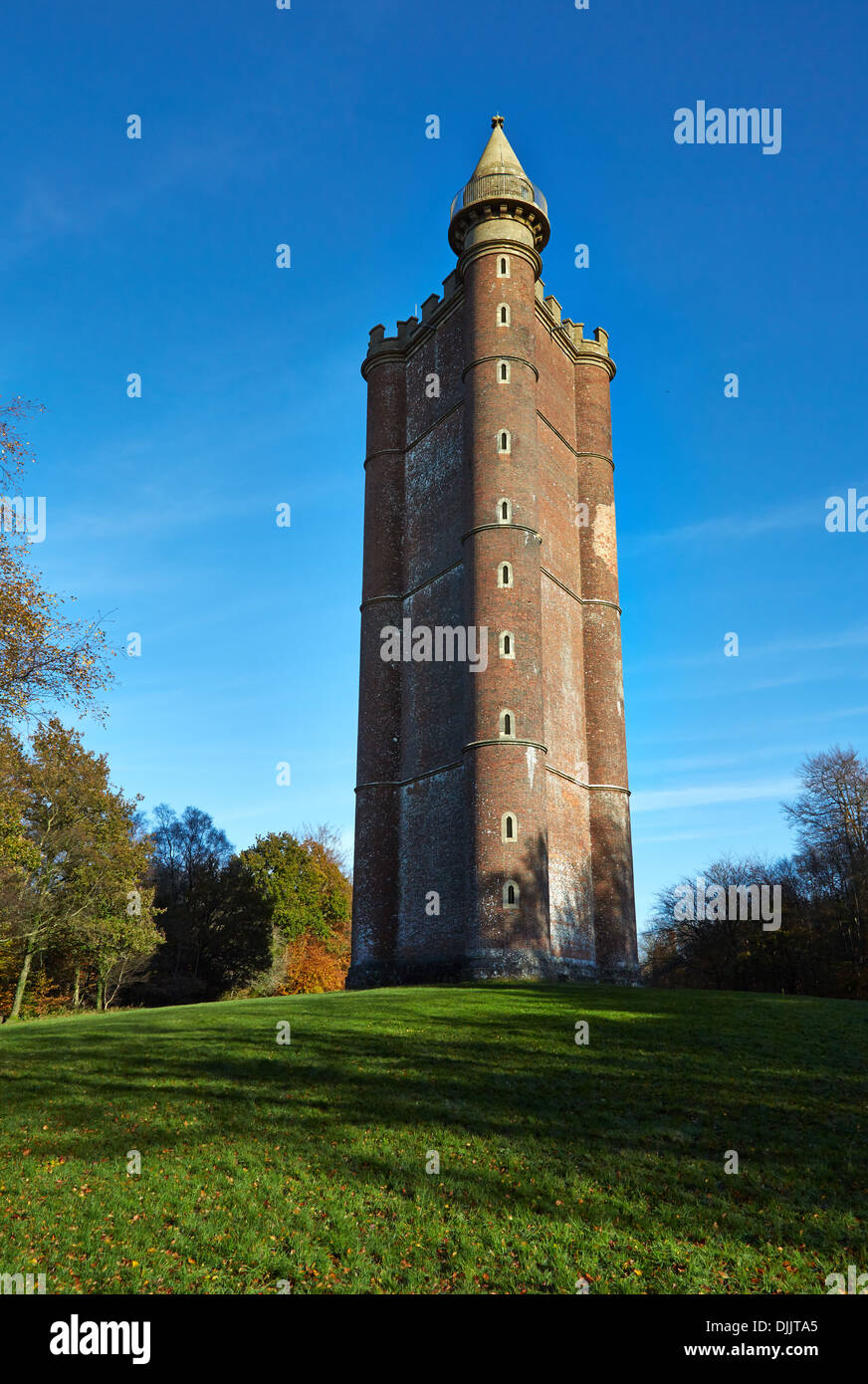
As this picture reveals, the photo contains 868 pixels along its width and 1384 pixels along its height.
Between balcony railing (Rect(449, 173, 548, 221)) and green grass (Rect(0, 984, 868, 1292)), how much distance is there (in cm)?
3070

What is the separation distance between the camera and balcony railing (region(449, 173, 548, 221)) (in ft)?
114

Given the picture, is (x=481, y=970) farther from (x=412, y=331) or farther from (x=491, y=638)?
(x=412, y=331)

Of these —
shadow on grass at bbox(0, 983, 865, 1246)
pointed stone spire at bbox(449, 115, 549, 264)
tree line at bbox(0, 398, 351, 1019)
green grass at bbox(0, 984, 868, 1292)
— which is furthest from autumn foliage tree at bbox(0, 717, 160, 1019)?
pointed stone spire at bbox(449, 115, 549, 264)

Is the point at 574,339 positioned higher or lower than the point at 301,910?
higher

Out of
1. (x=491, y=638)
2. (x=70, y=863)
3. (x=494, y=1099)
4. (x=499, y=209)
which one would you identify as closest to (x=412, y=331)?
(x=499, y=209)

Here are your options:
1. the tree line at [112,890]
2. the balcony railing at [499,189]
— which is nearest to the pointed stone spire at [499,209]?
the balcony railing at [499,189]

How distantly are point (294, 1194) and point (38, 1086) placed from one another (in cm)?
598

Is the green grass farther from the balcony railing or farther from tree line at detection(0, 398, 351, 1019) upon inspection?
the balcony railing

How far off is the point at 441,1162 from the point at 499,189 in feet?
113

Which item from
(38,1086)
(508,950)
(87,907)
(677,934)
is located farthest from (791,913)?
(38,1086)

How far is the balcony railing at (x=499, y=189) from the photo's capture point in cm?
3475

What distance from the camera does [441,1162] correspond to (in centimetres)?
948

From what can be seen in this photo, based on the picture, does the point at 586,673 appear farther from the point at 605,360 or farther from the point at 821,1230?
the point at 821,1230

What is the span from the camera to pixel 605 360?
40375mm
